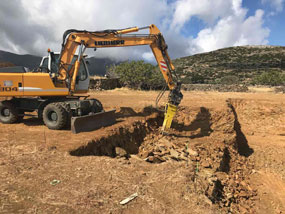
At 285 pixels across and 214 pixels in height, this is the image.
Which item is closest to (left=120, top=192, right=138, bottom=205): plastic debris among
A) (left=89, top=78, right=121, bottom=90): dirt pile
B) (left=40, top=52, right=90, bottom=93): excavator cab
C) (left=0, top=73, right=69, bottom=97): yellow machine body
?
(left=0, top=73, right=69, bottom=97): yellow machine body

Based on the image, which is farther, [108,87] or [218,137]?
[108,87]

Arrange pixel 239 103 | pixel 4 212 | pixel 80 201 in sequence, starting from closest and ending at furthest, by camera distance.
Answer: pixel 4 212, pixel 80 201, pixel 239 103

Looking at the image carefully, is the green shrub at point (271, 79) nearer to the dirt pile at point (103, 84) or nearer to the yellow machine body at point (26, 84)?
the dirt pile at point (103, 84)

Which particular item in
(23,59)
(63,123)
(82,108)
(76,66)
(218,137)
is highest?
(23,59)

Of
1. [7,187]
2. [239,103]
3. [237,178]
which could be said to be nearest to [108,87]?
[239,103]

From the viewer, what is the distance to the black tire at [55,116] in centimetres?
812

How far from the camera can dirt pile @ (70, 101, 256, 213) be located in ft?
20.0

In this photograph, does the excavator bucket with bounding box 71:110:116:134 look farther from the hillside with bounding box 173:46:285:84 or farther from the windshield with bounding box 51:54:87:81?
the hillside with bounding box 173:46:285:84

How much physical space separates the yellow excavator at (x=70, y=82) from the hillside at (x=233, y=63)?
38.3 metres

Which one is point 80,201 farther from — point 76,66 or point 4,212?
point 76,66

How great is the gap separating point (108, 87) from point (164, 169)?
67.7 ft

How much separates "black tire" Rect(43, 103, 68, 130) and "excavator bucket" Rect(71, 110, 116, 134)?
0.66m

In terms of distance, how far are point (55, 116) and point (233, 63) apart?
6325cm

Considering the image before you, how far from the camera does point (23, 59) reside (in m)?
27.1
